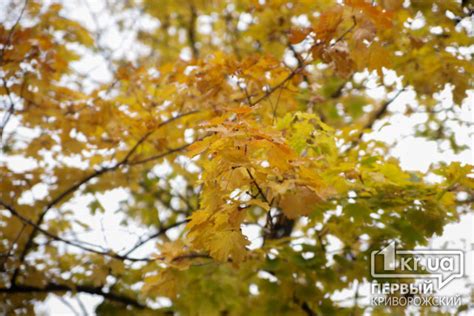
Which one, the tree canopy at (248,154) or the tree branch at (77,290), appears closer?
the tree canopy at (248,154)

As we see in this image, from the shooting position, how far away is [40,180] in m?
3.32

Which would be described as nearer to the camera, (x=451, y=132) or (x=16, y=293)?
(x=16, y=293)

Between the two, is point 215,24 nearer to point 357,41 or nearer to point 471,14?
point 471,14

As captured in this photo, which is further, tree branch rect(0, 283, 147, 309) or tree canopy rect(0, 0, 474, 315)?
tree branch rect(0, 283, 147, 309)

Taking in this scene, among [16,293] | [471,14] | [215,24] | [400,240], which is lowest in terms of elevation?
[16,293]

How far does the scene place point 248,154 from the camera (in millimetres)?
1549

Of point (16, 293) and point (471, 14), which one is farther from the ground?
point (471, 14)

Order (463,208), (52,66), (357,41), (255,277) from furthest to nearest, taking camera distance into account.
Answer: (255,277) → (463,208) → (52,66) → (357,41)

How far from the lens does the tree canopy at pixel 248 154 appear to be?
5.78 feet

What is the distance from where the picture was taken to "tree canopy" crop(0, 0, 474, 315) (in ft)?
5.78

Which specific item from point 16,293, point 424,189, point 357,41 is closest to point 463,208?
point 424,189

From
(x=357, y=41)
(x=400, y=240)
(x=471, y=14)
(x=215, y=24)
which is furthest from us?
(x=215, y=24)

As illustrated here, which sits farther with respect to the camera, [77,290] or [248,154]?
[77,290]

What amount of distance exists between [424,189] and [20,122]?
275 centimetres
